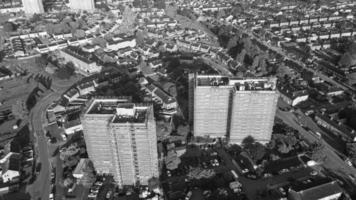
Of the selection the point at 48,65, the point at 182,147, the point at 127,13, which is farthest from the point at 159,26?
the point at 182,147

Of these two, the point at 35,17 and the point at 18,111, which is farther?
the point at 35,17

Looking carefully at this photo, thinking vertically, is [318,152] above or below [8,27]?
below

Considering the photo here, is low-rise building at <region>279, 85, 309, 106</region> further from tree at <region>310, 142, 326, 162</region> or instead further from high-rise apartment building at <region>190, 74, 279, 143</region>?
high-rise apartment building at <region>190, 74, 279, 143</region>

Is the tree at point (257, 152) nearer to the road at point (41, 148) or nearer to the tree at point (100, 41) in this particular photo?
the road at point (41, 148)

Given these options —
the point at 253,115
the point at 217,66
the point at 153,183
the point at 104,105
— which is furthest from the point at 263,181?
the point at 217,66

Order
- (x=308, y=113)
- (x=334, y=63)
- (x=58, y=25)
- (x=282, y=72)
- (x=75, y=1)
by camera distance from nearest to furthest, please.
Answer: (x=308, y=113), (x=282, y=72), (x=334, y=63), (x=58, y=25), (x=75, y=1)

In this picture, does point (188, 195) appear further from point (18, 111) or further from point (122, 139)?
point (18, 111)

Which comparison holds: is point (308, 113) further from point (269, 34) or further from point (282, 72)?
point (269, 34)
